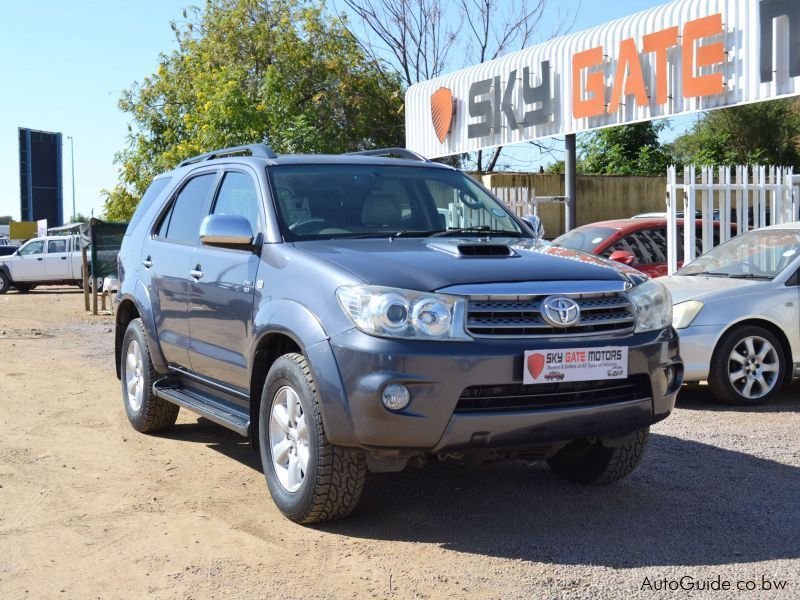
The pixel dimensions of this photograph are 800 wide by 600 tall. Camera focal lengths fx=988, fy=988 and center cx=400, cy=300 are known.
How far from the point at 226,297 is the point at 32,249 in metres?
27.4

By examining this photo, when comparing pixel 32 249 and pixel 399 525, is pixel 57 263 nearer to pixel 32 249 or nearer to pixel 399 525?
pixel 32 249

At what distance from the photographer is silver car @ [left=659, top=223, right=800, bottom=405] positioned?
7.89m

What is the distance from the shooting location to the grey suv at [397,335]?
4.20 m

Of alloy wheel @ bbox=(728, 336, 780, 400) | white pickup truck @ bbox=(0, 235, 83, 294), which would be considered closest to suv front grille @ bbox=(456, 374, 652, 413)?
alloy wheel @ bbox=(728, 336, 780, 400)

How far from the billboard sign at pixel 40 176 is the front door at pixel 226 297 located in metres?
67.5

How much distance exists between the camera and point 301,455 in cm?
465

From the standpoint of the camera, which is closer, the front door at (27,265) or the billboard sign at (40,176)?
the front door at (27,265)

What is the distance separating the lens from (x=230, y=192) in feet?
19.6

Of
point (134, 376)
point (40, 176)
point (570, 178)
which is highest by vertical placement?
point (40, 176)

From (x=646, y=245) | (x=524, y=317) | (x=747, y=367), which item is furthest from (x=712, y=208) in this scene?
(x=524, y=317)

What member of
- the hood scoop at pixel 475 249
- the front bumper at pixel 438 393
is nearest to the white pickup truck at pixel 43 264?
the hood scoop at pixel 475 249

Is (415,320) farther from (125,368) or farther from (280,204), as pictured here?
(125,368)

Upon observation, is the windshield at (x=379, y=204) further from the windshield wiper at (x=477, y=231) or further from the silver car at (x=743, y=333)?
the silver car at (x=743, y=333)

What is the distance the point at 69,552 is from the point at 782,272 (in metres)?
6.20
